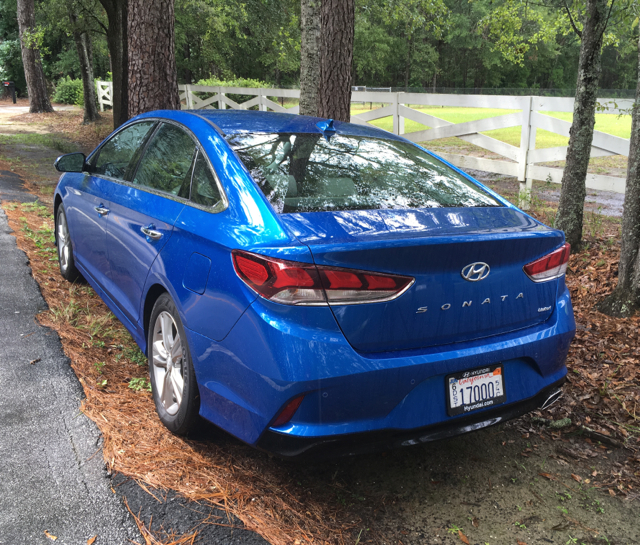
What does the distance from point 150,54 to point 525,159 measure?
5.30 meters

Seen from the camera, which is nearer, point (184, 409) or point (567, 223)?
point (184, 409)

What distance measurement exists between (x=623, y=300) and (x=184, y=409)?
3.62 metres

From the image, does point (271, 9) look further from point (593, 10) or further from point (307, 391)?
point (307, 391)

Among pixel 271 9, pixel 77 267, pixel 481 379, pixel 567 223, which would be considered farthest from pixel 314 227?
pixel 271 9

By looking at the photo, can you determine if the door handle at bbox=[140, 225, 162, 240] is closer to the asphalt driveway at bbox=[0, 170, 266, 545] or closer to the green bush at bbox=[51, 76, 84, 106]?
the asphalt driveway at bbox=[0, 170, 266, 545]

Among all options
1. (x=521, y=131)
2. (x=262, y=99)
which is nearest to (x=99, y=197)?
(x=521, y=131)

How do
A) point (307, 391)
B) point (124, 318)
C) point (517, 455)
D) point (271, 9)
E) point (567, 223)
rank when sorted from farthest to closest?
Answer: point (271, 9)
point (567, 223)
point (124, 318)
point (517, 455)
point (307, 391)

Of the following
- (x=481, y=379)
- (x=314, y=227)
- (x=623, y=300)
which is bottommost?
(x=623, y=300)

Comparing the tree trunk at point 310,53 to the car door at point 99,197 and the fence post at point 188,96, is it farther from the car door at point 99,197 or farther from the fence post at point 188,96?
the fence post at point 188,96

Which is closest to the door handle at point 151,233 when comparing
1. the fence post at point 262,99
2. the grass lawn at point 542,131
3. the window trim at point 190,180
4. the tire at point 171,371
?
the window trim at point 190,180

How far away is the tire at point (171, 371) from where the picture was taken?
2803 mm

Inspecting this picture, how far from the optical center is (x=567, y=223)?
6277 millimetres

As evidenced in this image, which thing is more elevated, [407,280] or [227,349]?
[407,280]

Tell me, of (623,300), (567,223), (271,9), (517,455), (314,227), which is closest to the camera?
(314,227)
